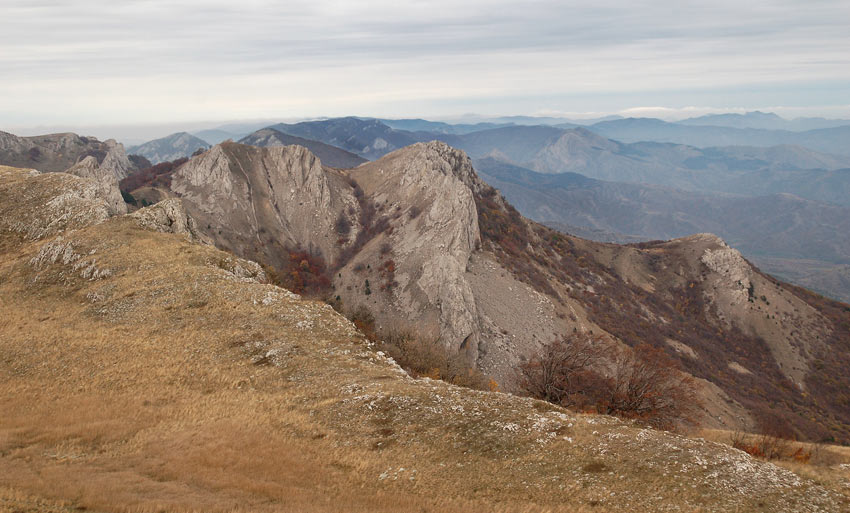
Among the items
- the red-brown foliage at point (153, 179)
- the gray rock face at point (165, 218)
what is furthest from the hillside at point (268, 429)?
the red-brown foliage at point (153, 179)

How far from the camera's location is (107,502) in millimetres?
13906

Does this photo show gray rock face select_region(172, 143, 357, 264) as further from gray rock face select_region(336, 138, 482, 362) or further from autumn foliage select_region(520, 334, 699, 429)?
autumn foliage select_region(520, 334, 699, 429)

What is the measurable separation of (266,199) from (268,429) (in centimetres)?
13544

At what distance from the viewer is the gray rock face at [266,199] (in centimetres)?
12950

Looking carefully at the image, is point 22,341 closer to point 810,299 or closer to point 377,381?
point 377,381

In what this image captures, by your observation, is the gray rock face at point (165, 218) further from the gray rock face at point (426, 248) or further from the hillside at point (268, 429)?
the gray rock face at point (426, 248)

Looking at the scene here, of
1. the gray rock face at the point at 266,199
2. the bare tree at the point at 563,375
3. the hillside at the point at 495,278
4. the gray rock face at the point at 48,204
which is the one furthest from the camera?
the gray rock face at the point at 266,199

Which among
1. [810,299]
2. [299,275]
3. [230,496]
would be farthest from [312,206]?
[810,299]

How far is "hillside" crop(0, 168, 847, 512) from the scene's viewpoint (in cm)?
1656

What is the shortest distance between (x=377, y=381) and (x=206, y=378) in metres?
11.9

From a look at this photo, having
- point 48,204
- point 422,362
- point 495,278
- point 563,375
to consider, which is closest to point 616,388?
point 563,375

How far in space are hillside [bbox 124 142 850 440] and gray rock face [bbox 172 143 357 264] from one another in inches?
20.9

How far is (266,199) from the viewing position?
5704 inches

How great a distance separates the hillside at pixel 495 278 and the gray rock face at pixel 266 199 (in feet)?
1.74
